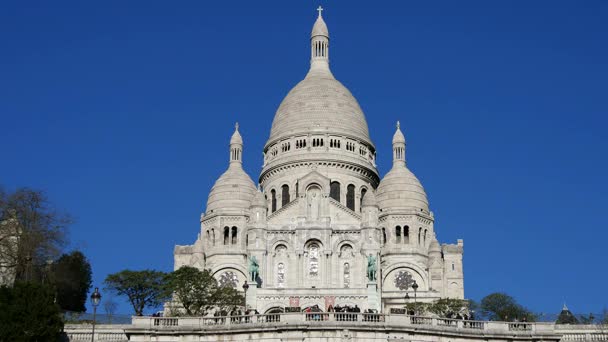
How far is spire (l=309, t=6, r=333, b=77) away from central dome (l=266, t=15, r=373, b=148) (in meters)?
2.75

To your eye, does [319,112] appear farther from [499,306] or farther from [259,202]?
[499,306]

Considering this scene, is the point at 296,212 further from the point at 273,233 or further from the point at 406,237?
the point at 406,237

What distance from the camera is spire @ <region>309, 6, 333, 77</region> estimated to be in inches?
5423

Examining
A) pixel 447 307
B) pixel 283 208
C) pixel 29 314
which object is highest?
pixel 283 208

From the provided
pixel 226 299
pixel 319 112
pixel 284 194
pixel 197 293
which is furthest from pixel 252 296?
pixel 319 112

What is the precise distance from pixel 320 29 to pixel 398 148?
20992 millimetres

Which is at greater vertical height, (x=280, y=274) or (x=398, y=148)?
(x=398, y=148)

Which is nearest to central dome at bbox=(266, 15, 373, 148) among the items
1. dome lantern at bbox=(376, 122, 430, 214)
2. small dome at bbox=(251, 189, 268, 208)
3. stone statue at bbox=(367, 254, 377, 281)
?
dome lantern at bbox=(376, 122, 430, 214)

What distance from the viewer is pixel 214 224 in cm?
12206

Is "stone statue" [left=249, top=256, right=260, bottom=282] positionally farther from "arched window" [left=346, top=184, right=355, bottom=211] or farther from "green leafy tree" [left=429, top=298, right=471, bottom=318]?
"arched window" [left=346, top=184, right=355, bottom=211]

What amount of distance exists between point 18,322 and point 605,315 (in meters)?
37.4

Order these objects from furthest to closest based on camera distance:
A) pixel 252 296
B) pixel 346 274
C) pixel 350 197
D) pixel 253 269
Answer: pixel 350 197
pixel 346 274
pixel 253 269
pixel 252 296

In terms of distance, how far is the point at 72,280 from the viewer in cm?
8819

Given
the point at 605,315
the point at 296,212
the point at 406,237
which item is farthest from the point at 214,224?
the point at 605,315
